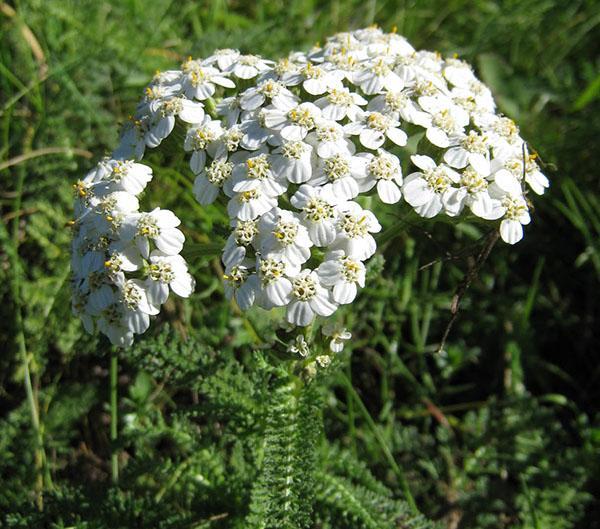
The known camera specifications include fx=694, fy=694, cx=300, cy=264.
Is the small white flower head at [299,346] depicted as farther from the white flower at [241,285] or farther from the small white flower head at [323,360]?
the white flower at [241,285]

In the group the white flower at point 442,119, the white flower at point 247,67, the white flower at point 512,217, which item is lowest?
the white flower at point 512,217

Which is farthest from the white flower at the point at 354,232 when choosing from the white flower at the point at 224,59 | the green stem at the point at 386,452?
the green stem at the point at 386,452

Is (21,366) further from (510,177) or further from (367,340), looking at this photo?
(510,177)

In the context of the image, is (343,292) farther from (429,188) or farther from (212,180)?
(212,180)

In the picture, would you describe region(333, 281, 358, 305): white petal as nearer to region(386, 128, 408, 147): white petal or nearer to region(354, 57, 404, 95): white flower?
region(386, 128, 408, 147): white petal

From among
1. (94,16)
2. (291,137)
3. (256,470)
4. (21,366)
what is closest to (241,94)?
(291,137)

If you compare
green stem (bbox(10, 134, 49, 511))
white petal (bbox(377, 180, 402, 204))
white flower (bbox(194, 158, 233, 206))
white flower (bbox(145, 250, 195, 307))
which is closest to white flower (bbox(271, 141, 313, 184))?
white flower (bbox(194, 158, 233, 206))

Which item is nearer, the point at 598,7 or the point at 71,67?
the point at 71,67
